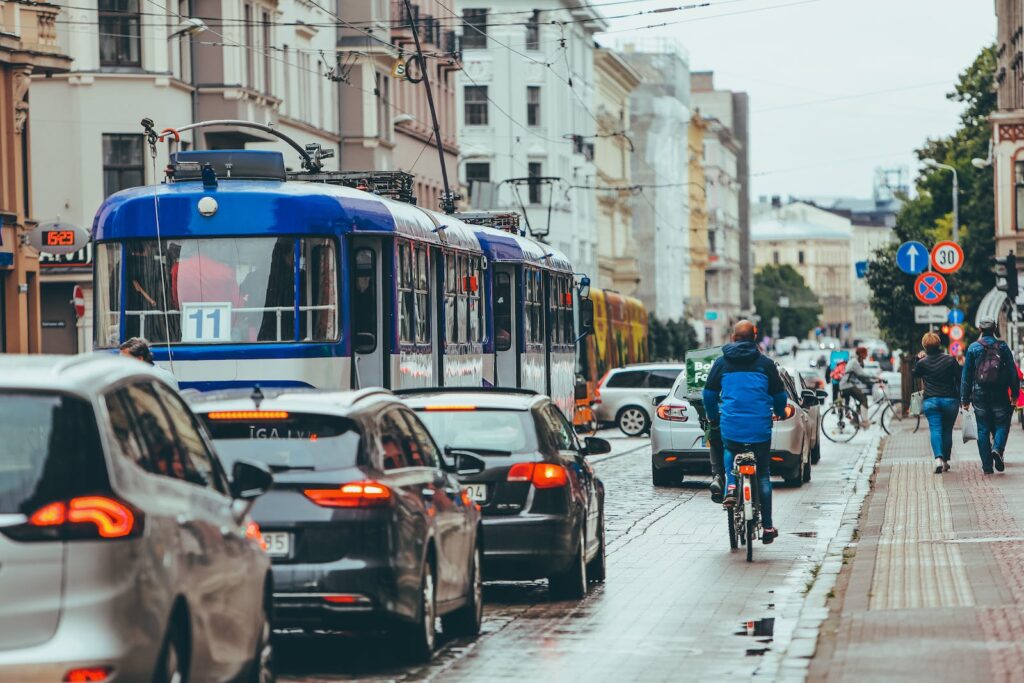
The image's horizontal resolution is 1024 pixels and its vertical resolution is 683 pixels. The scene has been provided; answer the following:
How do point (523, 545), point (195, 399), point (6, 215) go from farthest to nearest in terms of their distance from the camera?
point (6, 215), point (523, 545), point (195, 399)

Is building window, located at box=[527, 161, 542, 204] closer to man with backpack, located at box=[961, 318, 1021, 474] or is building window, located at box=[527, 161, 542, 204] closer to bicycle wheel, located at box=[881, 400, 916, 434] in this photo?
bicycle wheel, located at box=[881, 400, 916, 434]

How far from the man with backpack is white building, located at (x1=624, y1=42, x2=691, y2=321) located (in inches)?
3687

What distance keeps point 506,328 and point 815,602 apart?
18.2m

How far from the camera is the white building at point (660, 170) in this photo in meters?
124

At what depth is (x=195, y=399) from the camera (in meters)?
11.3

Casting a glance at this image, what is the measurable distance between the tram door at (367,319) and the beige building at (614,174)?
3269 inches

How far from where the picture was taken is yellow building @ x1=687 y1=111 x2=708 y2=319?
14325cm

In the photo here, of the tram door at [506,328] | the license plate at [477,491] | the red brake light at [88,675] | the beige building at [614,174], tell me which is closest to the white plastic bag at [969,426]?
the tram door at [506,328]

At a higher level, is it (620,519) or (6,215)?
(6,215)

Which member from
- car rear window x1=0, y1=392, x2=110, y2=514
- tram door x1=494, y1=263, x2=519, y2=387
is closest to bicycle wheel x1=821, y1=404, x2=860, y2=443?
tram door x1=494, y1=263, x2=519, y2=387

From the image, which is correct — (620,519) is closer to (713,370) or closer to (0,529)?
(713,370)

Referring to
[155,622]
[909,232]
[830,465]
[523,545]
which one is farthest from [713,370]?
[909,232]

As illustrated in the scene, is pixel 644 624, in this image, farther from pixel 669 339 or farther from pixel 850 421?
pixel 669 339

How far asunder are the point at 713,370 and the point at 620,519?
4.87m
